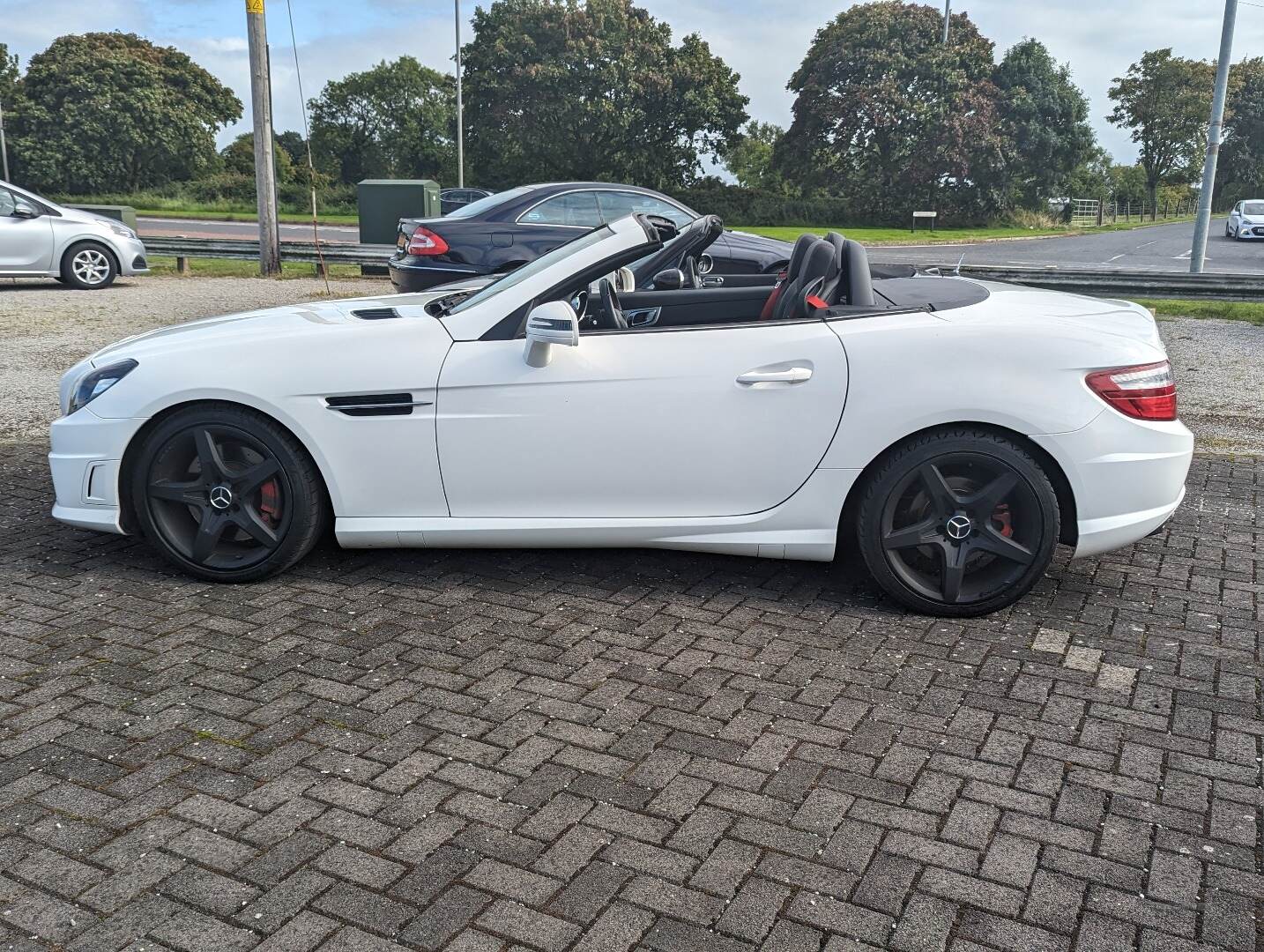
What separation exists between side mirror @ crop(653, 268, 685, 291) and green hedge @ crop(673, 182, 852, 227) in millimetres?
39913

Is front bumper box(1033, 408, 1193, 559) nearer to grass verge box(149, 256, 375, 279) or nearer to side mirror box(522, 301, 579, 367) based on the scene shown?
side mirror box(522, 301, 579, 367)

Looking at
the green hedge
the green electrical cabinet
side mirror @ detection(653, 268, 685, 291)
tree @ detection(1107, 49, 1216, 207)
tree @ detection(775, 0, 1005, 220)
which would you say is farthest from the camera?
tree @ detection(1107, 49, 1216, 207)

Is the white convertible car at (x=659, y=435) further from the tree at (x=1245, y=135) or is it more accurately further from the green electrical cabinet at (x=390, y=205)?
the tree at (x=1245, y=135)

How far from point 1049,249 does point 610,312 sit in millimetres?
30440

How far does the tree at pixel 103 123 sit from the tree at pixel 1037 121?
38.7m

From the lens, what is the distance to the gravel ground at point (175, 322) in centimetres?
784

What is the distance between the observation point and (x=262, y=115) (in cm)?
1619

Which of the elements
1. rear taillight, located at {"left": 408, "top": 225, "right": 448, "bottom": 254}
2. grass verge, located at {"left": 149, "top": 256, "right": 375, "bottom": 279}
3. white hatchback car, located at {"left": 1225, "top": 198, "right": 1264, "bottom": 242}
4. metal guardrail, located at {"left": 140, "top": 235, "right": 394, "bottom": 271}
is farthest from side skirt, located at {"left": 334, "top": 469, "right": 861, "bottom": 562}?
white hatchback car, located at {"left": 1225, "top": 198, "right": 1264, "bottom": 242}

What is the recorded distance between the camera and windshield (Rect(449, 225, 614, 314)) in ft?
14.8

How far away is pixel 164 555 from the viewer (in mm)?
4488

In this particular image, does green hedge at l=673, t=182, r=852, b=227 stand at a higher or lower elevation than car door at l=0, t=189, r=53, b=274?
higher

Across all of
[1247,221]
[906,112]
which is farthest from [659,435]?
[906,112]

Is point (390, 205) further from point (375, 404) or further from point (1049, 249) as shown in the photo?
point (1049, 249)

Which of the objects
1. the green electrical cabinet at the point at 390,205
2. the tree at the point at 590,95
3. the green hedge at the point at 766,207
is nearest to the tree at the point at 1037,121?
the green hedge at the point at 766,207
